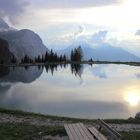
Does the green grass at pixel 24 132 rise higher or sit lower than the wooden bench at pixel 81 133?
lower

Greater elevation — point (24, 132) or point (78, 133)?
point (78, 133)

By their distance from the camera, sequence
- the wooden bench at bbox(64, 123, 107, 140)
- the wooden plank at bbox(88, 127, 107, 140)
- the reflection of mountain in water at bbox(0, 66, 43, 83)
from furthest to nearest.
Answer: the reflection of mountain in water at bbox(0, 66, 43, 83)
the wooden bench at bbox(64, 123, 107, 140)
the wooden plank at bbox(88, 127, 107, 140)

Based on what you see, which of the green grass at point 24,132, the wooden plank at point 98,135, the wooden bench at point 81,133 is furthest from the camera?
the green grass at point 24,132

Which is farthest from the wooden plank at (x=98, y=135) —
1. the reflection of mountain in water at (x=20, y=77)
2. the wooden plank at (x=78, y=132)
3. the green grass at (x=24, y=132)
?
the reflection of mountain in water at (x=20, y=77)

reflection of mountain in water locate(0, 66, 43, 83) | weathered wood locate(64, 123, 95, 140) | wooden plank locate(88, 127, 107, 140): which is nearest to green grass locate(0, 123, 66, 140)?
weathered wood locate(64, 123, 95, 140)

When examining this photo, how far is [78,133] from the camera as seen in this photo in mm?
16438

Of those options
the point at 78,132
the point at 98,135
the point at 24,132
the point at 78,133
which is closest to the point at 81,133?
the point at 78,133

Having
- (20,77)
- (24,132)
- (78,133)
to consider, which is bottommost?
(20,77)

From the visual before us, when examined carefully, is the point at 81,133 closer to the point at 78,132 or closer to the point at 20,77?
the point at 78,132

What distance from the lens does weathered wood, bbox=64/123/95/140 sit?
15.6 meters

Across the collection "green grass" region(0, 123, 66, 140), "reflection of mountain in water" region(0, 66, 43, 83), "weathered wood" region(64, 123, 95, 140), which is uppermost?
"weathered wood" region(64, 123, 95, 140)

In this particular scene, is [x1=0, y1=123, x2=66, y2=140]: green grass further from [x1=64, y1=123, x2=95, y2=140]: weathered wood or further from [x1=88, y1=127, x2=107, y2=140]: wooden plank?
[x1=88, y1=127, x2=107, y2=140]: wooden plank

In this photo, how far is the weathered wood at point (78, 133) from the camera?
1561 cm

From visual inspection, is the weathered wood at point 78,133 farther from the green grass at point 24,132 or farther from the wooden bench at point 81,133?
the green grass at point 24,132
